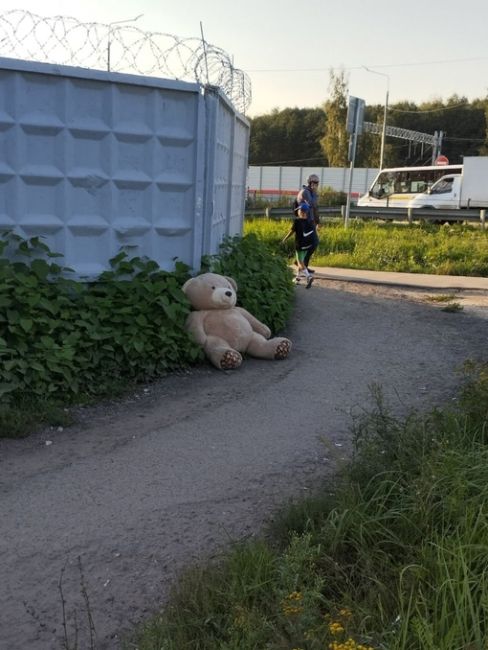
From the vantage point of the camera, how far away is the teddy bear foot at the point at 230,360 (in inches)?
253

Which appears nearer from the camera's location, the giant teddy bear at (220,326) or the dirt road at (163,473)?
the dirt road at (163,473)

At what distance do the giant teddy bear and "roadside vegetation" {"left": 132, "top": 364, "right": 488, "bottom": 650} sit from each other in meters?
2.87

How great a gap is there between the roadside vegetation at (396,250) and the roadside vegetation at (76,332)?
7986 mm

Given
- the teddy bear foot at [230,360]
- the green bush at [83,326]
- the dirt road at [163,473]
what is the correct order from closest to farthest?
the dirt road at [163,473], the green bush at [83,326], the teddy bear foot at [230,360]

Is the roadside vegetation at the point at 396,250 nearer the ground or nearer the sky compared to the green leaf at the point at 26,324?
nearer the ground

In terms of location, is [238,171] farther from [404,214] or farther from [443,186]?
[443,186]

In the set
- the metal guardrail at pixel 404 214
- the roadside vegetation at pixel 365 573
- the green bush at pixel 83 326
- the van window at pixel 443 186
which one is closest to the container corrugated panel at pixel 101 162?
the green bush at pixel 83 326

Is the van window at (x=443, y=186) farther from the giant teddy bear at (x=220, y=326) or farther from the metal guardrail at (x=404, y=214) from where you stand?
the giant teddy bear at (x=220, y=326)

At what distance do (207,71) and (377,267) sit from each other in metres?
8.95

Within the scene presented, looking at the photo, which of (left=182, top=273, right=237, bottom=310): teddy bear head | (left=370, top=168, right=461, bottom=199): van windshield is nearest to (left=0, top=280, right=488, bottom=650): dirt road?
(left=182, top=273, right=237, bottom=310): teddy bear head

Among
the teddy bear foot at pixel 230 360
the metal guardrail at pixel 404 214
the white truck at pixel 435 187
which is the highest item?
the white truck at pixel 435 187

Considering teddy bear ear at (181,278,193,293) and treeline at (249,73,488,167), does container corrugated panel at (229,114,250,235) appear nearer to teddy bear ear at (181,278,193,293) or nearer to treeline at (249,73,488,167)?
teddy bear ear at (181,278,193,293)

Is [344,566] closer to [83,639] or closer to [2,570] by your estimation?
[83,639]

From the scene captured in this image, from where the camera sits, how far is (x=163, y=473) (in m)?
4.36
